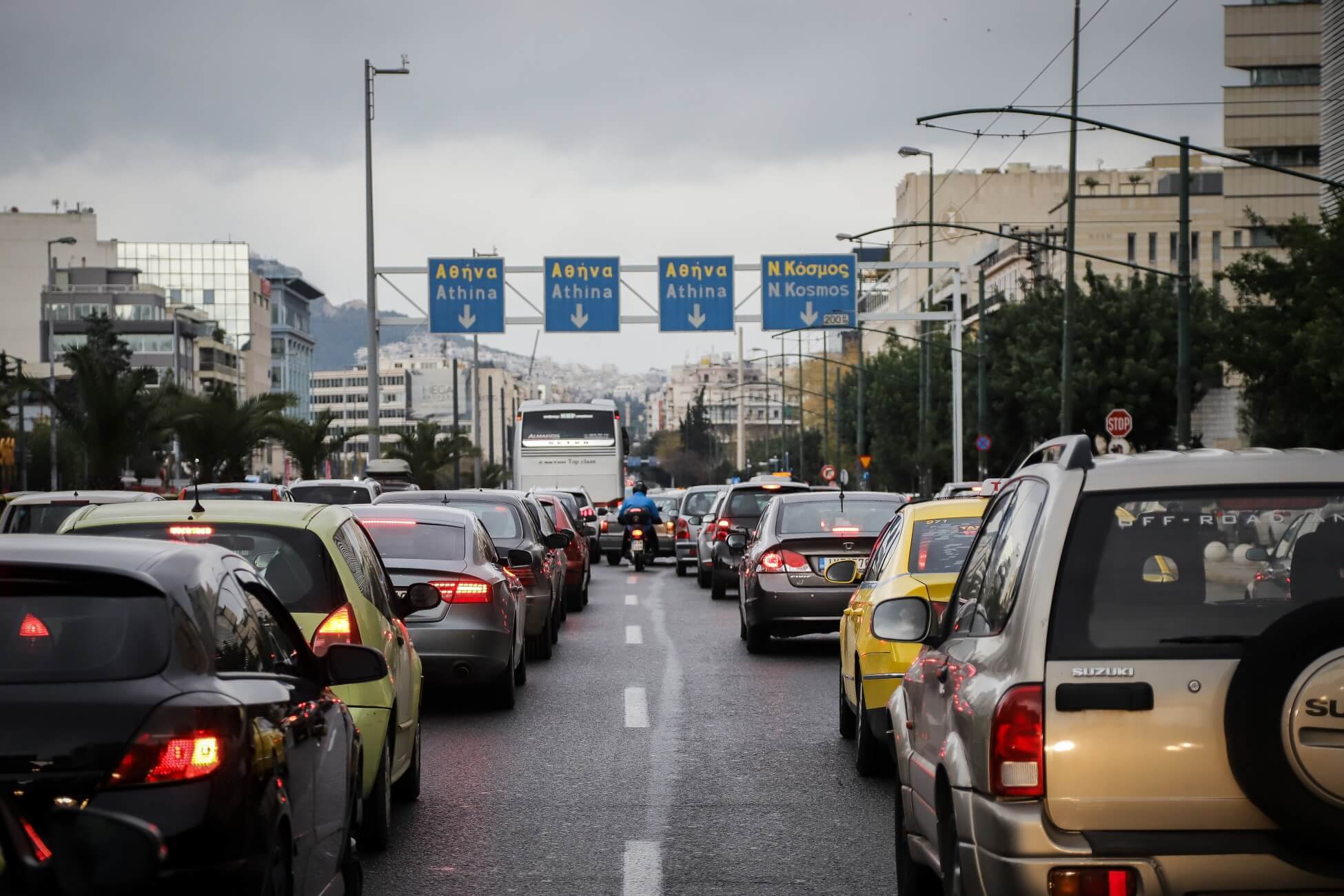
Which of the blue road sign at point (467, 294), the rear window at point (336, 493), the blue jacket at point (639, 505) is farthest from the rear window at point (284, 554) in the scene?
the blue road sign at point (467, 294)

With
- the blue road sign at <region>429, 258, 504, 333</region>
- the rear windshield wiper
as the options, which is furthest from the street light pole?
the rear windshield wiper

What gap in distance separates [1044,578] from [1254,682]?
0.57 m

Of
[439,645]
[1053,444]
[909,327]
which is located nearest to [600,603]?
[439,645]

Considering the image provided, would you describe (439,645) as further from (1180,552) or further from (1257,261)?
(1257,261)

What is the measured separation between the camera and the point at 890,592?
34.3ft

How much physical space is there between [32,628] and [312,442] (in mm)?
50509

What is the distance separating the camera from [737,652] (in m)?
18.7

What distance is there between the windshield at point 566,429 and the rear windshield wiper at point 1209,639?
150ft

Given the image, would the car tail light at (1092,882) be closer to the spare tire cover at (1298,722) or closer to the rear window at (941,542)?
the spare tire cover at (1298,722)

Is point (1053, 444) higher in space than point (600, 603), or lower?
higher

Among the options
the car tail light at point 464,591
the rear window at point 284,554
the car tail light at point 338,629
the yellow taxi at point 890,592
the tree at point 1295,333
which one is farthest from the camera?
the tree at point 1295,333

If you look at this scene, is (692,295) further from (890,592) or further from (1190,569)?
(1190,569)

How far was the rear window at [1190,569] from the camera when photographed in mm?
4715

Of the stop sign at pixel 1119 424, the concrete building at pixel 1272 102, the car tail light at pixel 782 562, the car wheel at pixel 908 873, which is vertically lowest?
the car wheel at pixel 908 873
